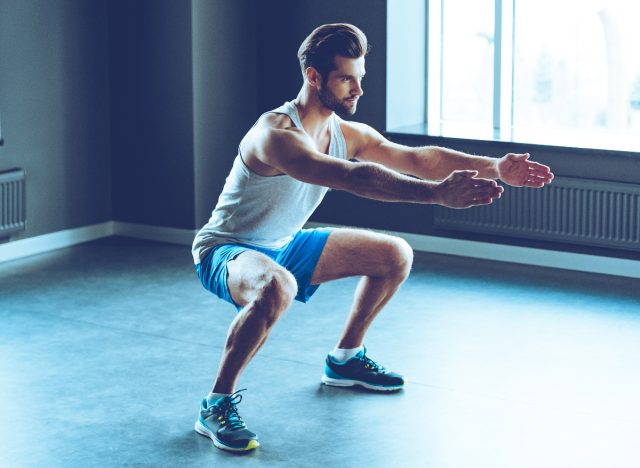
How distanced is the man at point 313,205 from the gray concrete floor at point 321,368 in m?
0.15

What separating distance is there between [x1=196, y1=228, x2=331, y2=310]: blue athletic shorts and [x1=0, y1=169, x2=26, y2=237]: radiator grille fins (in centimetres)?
225

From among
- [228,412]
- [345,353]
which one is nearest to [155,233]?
[345,353]

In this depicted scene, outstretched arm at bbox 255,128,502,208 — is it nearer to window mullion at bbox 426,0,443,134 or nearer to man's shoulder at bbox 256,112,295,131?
man's shoulder at bbox 256,112,295,131

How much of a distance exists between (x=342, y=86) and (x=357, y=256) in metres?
0.56

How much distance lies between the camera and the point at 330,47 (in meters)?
3.50

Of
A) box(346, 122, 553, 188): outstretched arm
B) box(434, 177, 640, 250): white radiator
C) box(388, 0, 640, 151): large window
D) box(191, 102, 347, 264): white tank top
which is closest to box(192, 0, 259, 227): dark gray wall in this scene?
box(388, 0, 640, 151): large window

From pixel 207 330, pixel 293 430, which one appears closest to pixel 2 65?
pixel 207 330

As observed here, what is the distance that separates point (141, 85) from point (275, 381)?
2553mm

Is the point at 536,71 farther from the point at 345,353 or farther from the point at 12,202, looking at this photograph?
the point at 12,202

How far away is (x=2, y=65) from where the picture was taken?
18.2 ft

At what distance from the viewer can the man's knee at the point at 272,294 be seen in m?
3.39

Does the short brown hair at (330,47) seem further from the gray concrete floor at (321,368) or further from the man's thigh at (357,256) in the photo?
the gray concrete floor at (321,368)

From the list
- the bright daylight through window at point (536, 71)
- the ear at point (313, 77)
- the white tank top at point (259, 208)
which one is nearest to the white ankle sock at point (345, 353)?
the white tank top at point (259, 208)

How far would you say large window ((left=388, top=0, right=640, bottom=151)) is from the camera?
568cm
